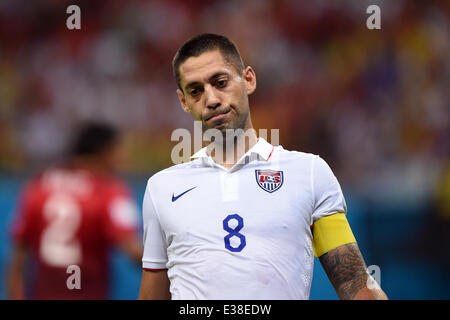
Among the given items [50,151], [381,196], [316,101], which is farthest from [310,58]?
[50,151]

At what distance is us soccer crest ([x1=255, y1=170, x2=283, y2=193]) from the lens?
218 cm

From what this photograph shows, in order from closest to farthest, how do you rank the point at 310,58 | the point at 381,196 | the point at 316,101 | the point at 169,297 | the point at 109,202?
the point at 169,297 → the point at 109,202 → the point at 381,196 → the point at 316,101 → the point at 310,58

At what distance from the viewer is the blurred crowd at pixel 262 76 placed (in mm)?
7160

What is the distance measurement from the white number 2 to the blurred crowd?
278 centimetres

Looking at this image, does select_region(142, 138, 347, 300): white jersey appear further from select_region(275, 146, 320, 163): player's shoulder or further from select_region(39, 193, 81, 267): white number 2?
select_region(39, 193, 81, 267): white number 2

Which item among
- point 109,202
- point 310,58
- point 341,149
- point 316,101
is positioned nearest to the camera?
point 109,202

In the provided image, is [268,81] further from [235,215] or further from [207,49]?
[235,215]

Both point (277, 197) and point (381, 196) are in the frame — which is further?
point (381, 196)

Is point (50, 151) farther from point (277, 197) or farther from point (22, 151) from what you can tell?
point (277, 197)

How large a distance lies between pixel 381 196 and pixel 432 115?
2.11 m

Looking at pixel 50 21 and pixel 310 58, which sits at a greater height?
pixel 50 21

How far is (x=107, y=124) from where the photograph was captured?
4211 millimetres

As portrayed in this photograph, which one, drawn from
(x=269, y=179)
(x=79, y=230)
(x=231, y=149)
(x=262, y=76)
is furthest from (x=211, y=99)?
(x=262, y=76)

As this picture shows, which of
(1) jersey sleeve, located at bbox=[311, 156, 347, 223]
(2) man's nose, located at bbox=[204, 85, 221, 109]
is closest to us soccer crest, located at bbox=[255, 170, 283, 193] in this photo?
(1) jersey sleeve, located at bbox=[311, 156, 347, 223]
